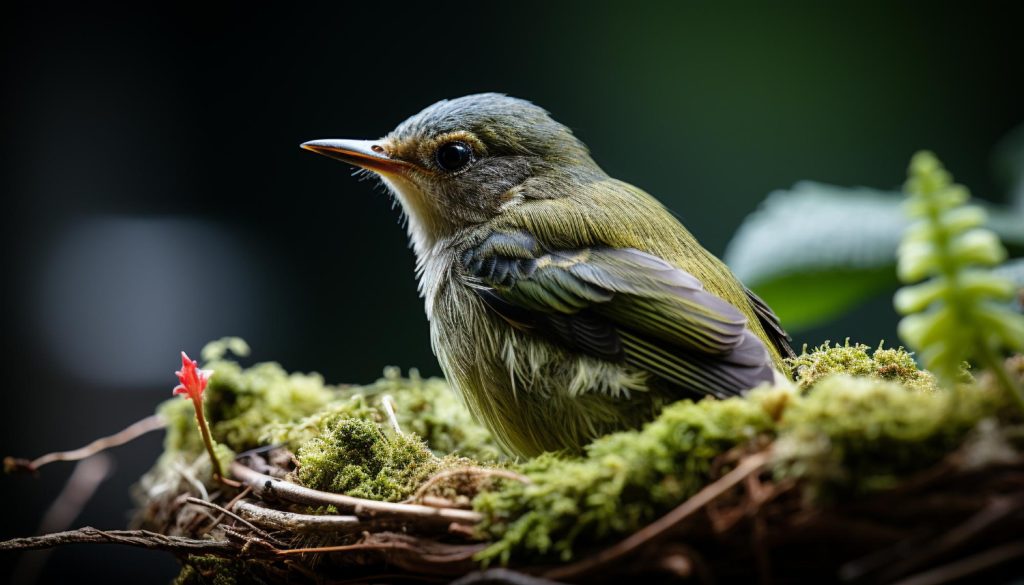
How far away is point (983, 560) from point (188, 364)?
5.97 feet

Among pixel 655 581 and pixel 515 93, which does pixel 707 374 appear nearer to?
pixel 655 581

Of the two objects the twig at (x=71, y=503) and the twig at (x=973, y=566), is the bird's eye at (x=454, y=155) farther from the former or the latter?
the twig at (x=973, y=566)

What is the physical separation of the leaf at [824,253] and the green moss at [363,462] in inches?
68.9

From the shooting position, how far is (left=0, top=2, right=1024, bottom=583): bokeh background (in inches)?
252

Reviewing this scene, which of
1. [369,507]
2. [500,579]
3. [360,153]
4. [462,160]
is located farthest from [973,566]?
[360,153]

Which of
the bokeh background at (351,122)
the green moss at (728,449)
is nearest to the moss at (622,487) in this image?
the green moss at (728,449)

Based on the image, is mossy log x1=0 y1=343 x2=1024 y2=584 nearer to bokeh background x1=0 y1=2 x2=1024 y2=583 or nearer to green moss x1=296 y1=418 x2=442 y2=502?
green moss x1=296 y1=418 x2=442 y2=502

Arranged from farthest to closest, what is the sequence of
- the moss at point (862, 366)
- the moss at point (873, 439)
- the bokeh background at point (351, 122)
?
the bokeh background at point (351, 122), the moss at point (862, 366), the moss at point (873, 439)

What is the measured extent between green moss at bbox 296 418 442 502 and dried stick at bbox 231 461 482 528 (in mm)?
92

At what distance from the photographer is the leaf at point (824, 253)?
3148 millimetres

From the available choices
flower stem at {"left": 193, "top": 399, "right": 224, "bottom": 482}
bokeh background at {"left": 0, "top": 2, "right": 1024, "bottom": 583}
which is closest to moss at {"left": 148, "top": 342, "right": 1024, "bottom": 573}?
flower stem at {"left": 193, "top": 399, "right": 224, "bottom": 482}

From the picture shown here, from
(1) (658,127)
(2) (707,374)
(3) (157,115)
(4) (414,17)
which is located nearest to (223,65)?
(3) (157,115)

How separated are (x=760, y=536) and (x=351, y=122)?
19.0ft

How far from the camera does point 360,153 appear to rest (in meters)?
2.86
